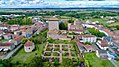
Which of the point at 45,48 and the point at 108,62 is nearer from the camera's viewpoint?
the point at 108,62

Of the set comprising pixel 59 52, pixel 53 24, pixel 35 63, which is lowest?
pixel 59 52

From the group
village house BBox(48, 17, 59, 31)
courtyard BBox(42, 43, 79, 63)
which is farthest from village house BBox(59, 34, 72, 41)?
village house BBox(48, 17, 59, 31)

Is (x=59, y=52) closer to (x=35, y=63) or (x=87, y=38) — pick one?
(x=35, y=63)

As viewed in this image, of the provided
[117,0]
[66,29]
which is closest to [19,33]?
[66,29]

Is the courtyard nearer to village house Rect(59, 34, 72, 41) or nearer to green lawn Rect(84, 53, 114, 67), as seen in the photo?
green lawn Rect(84, 53, 114, 67)

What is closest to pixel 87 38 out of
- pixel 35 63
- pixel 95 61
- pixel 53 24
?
pixel 53 24

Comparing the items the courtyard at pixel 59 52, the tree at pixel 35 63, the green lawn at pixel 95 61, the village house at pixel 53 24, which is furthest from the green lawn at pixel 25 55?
the village house at pixel 53 24

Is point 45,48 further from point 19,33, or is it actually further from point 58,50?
point 19,33
